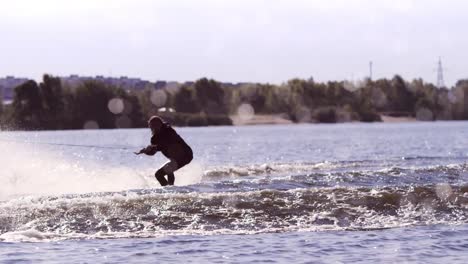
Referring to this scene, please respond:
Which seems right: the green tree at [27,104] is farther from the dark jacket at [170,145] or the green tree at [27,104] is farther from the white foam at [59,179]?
the dark jacket at [170,145]

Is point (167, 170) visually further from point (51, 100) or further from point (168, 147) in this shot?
point (51, 100)

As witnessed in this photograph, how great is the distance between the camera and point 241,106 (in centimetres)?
19425

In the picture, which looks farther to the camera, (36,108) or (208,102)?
(208,102)

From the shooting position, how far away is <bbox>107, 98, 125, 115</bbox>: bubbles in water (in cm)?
16062

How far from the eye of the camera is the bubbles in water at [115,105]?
527 ft

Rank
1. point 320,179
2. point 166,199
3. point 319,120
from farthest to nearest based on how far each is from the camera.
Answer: point 319,120 < point 320,179 < point 166,199

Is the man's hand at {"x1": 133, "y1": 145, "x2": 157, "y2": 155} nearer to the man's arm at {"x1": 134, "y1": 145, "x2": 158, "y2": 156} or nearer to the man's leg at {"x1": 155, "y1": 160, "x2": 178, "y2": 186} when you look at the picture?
the man's arm at {"x1": 134, "y1": 145, "x2": 158, "y2": 156}

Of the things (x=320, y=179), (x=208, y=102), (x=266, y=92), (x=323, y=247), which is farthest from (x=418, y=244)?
(x=266, y=92)

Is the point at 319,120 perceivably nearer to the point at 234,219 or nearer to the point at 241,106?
the point at 241,106

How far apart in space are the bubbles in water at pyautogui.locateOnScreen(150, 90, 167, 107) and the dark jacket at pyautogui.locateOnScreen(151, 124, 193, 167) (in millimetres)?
160163

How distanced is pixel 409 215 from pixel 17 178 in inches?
496

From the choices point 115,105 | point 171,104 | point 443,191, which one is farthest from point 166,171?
point 171,104

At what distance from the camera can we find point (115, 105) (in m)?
163

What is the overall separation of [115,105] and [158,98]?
83.4 feet
